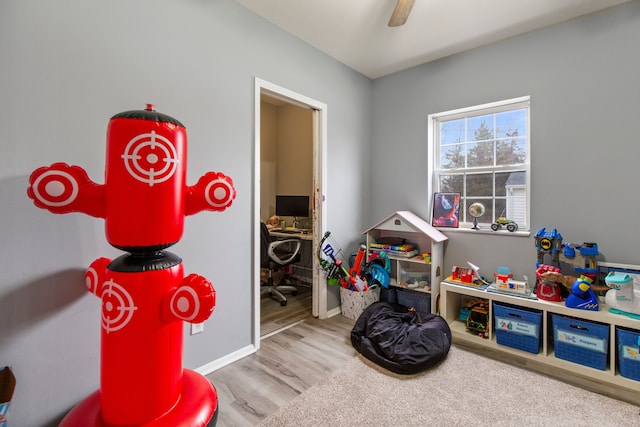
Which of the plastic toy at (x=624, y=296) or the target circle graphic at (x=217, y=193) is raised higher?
the target circle graphic at (x=217, y=193)

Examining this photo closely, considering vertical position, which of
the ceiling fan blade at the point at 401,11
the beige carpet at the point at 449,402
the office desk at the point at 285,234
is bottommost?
the beige carpet at the point at 449,402

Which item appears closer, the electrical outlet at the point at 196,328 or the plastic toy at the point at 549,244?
the electrical outlet at the point at 196,328

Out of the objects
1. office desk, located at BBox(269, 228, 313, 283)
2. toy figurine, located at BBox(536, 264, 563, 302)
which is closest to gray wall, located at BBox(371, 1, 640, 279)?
toy figurine, located at BBox(536, 264, 563, 302)

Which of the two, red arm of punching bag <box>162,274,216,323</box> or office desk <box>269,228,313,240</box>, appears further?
office desk <box>269,228,313,240</box>

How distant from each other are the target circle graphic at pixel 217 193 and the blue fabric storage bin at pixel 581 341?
233 centimetres

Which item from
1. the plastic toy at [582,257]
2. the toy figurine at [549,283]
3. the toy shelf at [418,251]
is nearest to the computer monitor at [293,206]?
the toy shelf at [418,251]

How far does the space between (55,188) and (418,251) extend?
277 cm

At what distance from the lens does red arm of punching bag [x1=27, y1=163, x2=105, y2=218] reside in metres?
1.00

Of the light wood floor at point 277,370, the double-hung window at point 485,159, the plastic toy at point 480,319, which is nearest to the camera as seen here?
the light wood floor at point 277,370

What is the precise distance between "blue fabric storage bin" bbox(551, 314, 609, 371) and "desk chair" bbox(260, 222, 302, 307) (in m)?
2.33

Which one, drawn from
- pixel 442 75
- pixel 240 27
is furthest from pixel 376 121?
pixel 240 27

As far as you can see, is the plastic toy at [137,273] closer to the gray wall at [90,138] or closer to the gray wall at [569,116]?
the gray wall at [90,138]

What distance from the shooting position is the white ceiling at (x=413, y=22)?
209cm

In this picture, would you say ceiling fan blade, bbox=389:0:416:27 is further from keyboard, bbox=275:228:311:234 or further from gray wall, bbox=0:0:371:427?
keyboard, bbox=275:228:311:234
